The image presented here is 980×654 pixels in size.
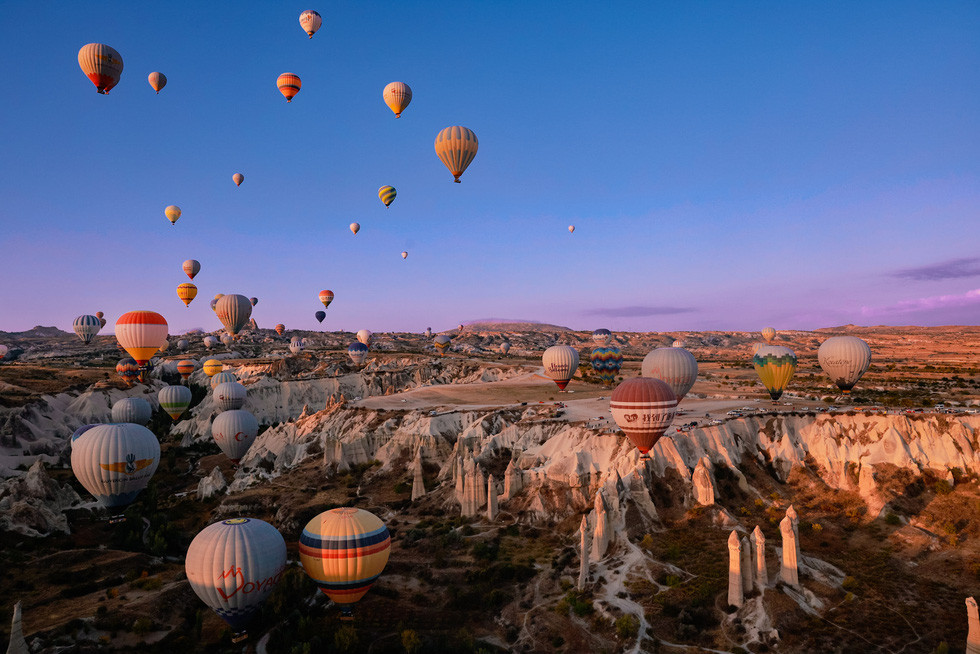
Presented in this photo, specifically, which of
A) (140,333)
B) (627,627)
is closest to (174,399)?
(140,333)

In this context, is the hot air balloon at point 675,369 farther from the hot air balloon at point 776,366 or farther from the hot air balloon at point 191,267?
the hot air balloon at point 191,267

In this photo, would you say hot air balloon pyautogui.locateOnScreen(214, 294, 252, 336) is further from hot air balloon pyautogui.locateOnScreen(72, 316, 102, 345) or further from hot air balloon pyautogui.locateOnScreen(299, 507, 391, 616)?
hot air balloon pyautogui.locateOnScreen(299, 507, 391, 616)

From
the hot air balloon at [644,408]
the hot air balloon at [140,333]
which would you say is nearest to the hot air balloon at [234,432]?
the hot air balloon at [140,333]

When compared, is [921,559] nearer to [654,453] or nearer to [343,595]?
[654,453]

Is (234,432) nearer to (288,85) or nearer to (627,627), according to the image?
(288,85)

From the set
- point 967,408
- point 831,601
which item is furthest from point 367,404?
point 967,408
